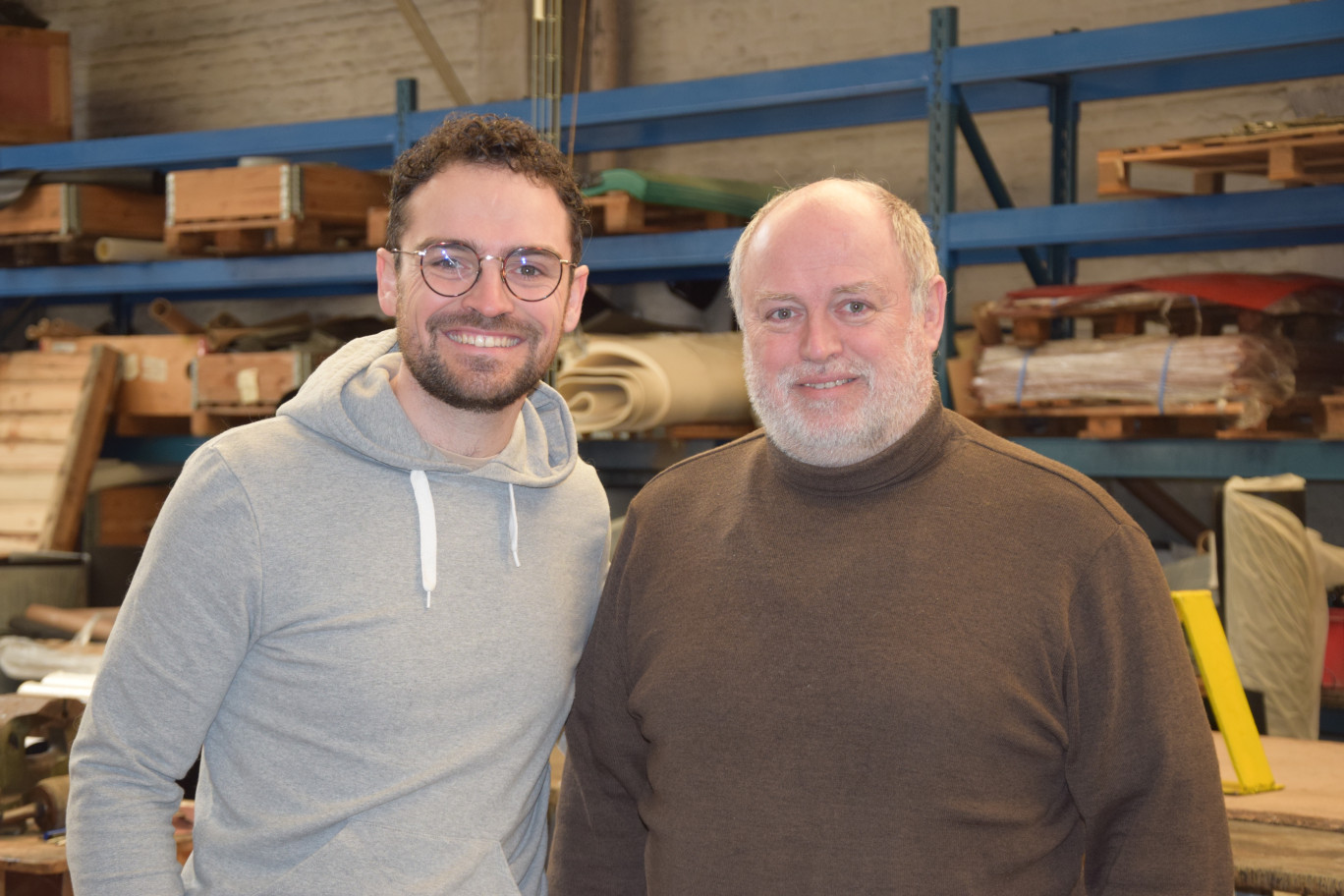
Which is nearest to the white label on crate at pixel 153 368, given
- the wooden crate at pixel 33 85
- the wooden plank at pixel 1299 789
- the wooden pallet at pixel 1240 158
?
the wooden crate at pixel 33 85

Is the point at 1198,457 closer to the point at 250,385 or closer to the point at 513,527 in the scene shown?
the point at 513,527

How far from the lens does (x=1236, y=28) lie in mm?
4762

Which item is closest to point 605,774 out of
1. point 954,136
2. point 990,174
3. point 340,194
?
point 954,136

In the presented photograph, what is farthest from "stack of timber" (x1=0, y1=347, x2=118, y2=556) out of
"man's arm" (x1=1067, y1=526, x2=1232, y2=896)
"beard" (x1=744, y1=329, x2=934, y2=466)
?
"man's arm" (x1=1067, y1=526, x2=1232, y2=896)

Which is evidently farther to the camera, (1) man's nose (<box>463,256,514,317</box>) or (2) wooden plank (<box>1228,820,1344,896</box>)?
(2) wooden plank (<box>1228,820,1344,896</box>)

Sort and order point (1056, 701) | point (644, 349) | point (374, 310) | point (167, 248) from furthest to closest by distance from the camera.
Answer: point (374, 310) < point (167, 248) < point (644, 349) < point (1056, 701)

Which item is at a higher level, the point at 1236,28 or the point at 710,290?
the point at 1236,28

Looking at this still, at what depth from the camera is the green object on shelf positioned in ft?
20.1

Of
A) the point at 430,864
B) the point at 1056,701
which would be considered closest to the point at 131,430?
the point at 430,864

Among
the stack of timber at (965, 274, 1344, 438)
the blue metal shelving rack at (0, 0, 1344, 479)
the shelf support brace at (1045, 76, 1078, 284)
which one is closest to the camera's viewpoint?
the blue metal shelving rack at (0, 0, 1344, 479)

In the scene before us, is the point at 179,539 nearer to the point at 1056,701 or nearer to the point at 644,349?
the point at 1056,701

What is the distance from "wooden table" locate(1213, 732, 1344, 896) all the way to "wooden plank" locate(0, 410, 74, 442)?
261 inches

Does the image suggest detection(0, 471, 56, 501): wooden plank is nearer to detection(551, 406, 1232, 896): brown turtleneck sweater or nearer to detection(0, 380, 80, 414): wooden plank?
detection(0, 380, 80, 414): wooden plank

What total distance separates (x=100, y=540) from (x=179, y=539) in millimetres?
6292
